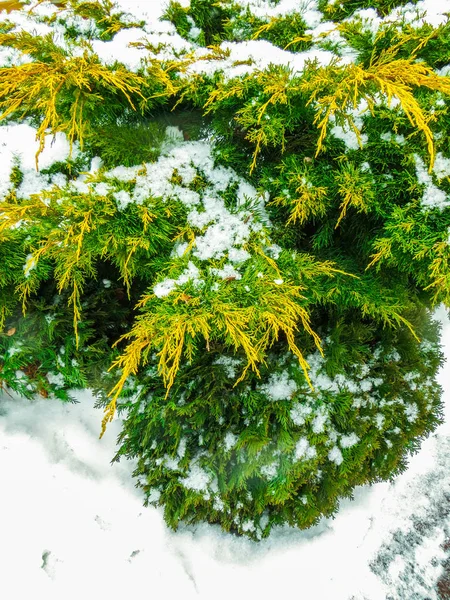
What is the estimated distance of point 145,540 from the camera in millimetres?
2449

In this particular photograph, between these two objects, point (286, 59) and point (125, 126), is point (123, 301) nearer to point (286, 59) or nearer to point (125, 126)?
point (125, 126)

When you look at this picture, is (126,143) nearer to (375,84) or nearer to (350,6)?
(375,84)

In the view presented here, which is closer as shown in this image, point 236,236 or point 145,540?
point 236,236

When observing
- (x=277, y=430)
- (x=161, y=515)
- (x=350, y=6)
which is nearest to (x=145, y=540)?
(x=161, y=515)

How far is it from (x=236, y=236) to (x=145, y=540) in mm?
2298

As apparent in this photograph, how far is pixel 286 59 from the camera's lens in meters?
1.74

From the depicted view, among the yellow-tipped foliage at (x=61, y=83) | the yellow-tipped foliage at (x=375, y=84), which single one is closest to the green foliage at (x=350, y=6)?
the yellow-tipped foliage at (x=375, y=84)

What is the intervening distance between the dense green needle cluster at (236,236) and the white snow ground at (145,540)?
45cm

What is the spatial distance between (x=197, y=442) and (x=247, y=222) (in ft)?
4.46

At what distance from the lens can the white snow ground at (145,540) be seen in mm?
2297

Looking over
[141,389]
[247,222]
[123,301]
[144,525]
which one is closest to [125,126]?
[247,222]

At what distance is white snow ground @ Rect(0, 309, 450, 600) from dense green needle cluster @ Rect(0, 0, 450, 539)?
0.45m

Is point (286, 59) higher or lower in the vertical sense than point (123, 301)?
higher

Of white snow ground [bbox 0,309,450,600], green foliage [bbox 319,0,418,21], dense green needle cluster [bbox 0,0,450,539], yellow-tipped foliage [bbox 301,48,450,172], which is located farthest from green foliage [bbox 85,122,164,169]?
white snow ground [bbox 0,309,450,600]
